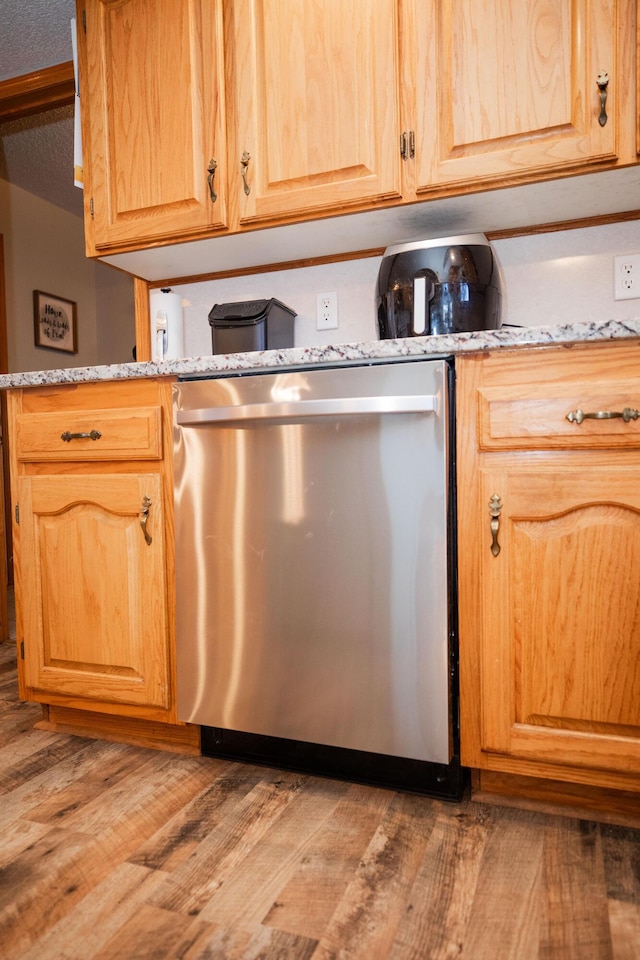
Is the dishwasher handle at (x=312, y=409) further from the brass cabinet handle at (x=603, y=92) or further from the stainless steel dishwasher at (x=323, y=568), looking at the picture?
the brass cabinet handle at (x=603, y=92)

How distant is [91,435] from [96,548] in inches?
10.7

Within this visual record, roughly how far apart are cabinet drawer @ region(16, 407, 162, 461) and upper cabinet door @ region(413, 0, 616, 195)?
33.5 inches

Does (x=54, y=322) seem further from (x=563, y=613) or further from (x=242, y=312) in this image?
(x=563, y=613)

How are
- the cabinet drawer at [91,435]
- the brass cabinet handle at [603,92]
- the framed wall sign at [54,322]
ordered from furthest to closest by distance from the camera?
the framed wall sign at [54,322] < the cabinet drawer at [91,435] < the brass cabinet handle at [603,92]

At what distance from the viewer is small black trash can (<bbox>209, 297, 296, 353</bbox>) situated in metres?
1.67

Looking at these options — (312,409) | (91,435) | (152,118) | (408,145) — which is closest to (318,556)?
(312,409)

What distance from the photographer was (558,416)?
1098mm

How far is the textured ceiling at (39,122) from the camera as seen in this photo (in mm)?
2133

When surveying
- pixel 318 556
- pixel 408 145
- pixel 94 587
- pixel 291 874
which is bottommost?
pixel 291 874

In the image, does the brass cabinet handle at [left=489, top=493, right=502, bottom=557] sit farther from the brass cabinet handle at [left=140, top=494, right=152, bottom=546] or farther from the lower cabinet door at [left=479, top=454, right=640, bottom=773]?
the brass cabinet handle at [left=140, top=494, right=152, bottom=546]

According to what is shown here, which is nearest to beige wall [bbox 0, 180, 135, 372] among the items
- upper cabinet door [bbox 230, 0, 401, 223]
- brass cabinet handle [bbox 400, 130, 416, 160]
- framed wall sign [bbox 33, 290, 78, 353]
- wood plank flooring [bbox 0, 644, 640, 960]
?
framed wall sign [bbox 33, 290, 78, 353]

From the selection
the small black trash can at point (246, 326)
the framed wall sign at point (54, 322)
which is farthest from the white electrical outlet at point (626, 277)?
the framed wall sign at point (54, 322)

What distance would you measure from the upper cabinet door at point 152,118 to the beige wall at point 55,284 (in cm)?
231

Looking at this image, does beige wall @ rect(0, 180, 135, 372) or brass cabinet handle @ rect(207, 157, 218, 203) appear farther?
beige wall @ rect(0, 180, 135, 372)
